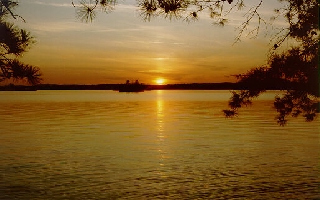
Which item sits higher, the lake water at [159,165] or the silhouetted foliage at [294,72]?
the silhouetted foliage at [294,72]

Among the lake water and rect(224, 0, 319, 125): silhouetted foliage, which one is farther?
the lake water

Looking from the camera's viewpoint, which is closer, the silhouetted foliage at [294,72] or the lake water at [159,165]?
the silhouetted foliage at [294,72]

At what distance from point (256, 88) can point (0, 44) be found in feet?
22.4

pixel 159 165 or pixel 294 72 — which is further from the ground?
pixel 294 72

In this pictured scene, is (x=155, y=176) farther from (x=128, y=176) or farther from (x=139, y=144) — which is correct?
(x=139, y=144)

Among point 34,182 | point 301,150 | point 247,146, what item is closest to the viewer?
point 34,182

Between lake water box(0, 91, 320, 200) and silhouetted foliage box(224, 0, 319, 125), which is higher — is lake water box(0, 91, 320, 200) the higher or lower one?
the lower one

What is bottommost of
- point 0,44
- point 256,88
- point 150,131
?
point 150,131

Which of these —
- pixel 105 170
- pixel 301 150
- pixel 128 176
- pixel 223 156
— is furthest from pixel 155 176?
pixel 301 150

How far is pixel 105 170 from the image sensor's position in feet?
82.3

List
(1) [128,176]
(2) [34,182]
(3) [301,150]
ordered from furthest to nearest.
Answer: (3) [301,150], (1) [128,176], (2) [34,182]

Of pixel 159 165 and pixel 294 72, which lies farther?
pixel 159 165

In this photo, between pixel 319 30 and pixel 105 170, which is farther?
pixel 105 170

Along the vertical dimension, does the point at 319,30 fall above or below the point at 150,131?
above
